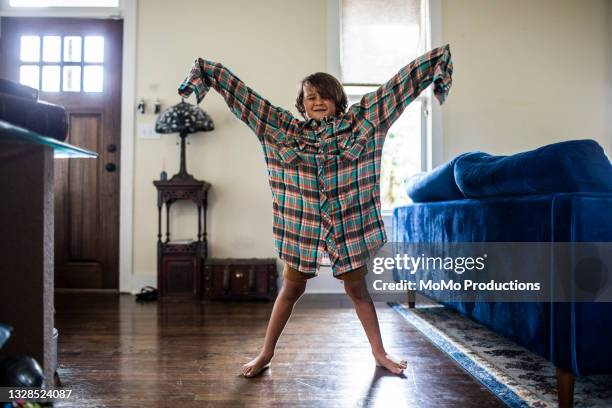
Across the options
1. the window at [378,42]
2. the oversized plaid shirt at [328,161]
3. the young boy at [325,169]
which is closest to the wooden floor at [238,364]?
the young boy at [325,169]

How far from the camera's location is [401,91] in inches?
60.9

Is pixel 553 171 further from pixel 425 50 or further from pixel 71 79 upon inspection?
pixel 71 79

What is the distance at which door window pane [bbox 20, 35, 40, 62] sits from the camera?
353 cm

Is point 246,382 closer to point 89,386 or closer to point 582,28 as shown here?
point 89,386

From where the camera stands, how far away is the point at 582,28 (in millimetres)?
3596

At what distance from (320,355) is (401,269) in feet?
3.70

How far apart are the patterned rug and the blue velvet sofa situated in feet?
0.45

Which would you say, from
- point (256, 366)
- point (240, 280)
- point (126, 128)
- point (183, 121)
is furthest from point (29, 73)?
point (256, 366)

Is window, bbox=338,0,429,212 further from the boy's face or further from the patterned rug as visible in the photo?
the boy's face

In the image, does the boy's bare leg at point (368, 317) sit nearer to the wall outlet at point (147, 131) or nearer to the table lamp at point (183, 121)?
the table lamp at point (183, 121)

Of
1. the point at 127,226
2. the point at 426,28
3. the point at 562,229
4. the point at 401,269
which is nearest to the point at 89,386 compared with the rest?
the point at 562,229

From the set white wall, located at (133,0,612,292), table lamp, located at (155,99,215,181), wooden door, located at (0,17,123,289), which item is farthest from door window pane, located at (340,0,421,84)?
wooden door, located at (0,17,123,289)

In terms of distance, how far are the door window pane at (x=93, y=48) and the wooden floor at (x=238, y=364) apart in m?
2.12

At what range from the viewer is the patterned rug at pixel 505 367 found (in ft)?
4.24
